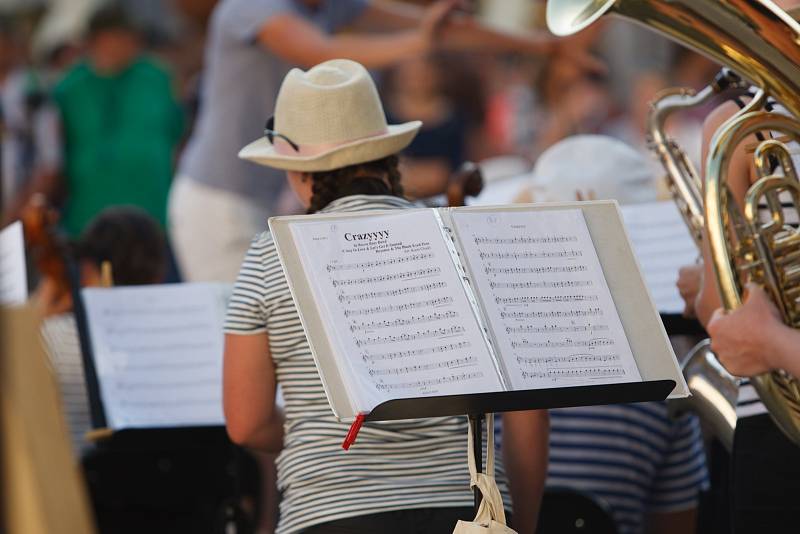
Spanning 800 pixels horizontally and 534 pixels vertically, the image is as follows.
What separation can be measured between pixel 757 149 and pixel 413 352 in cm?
75

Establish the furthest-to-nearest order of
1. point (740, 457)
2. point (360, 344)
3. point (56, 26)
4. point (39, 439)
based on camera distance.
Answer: point (56, 26)
point (740, 457)
point (360, 344)
point (39, 439)

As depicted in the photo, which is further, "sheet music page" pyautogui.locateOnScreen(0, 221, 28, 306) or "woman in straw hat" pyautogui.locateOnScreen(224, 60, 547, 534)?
"sheet music page" pyautogui.locateOnScreen(0, 221, 28, 306)

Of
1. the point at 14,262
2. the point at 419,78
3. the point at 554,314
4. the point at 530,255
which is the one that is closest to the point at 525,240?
the point at 530,255

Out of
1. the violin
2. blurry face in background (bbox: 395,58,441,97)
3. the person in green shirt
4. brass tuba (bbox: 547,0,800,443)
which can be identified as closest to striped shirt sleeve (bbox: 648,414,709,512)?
brass tuba (bbox: 547,0,800,443)

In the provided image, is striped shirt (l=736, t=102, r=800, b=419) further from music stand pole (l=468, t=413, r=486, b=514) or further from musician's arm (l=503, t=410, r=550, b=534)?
music stand pole (l=468, t=413, r=486, b=514)

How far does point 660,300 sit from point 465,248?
119cm

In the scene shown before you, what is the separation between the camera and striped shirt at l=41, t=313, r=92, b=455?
378 cm

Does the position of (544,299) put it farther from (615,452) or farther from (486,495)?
(615,452)

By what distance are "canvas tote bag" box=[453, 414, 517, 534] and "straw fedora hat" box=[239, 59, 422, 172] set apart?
72cm

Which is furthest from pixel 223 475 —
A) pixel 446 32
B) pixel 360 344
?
pixel 360 344

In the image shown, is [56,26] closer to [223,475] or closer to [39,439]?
[223,475]

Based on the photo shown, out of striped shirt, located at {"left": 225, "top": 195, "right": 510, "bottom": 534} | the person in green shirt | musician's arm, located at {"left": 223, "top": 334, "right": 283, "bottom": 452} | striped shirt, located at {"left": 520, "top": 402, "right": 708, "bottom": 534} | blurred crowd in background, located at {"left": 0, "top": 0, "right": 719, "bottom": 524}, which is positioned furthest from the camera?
the person in green shirt

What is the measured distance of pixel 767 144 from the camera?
97.7 inches

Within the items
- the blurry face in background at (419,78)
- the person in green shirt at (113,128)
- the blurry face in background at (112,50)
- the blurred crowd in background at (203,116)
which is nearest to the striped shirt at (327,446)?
the blurred crowd in background at (203,116)
